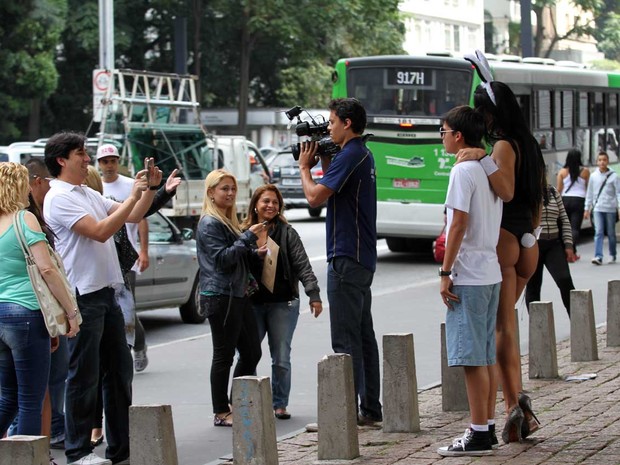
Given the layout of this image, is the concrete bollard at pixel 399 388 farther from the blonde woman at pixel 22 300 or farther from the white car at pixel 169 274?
the white car at pixel 169 274

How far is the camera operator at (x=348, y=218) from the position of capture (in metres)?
7.87

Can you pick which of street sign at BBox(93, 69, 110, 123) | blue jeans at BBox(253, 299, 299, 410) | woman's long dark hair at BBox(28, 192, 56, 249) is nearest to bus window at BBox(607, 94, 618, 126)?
street sign at BBox(93, 69, 110, 123)

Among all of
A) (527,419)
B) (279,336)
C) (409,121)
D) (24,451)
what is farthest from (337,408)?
(409,121)

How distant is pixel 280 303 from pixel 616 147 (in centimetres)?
1854

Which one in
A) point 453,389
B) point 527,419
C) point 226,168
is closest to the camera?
point 527,419

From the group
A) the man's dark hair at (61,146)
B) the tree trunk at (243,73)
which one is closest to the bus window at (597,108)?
the man's dark hair at (61,146)

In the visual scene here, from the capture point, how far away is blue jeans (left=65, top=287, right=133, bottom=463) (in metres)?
7.20

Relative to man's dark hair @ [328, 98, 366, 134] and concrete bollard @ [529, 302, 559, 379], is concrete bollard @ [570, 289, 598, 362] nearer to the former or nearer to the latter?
concrete bollard @ [529, 302, 559, 379]

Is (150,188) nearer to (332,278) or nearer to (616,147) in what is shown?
(332,278)

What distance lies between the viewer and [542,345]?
1010 cm

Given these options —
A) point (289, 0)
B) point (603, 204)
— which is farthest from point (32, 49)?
point (603, 204)

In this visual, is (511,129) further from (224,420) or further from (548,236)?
(548,236)

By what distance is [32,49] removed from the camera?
3706 centimetres

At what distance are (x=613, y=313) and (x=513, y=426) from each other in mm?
4662
